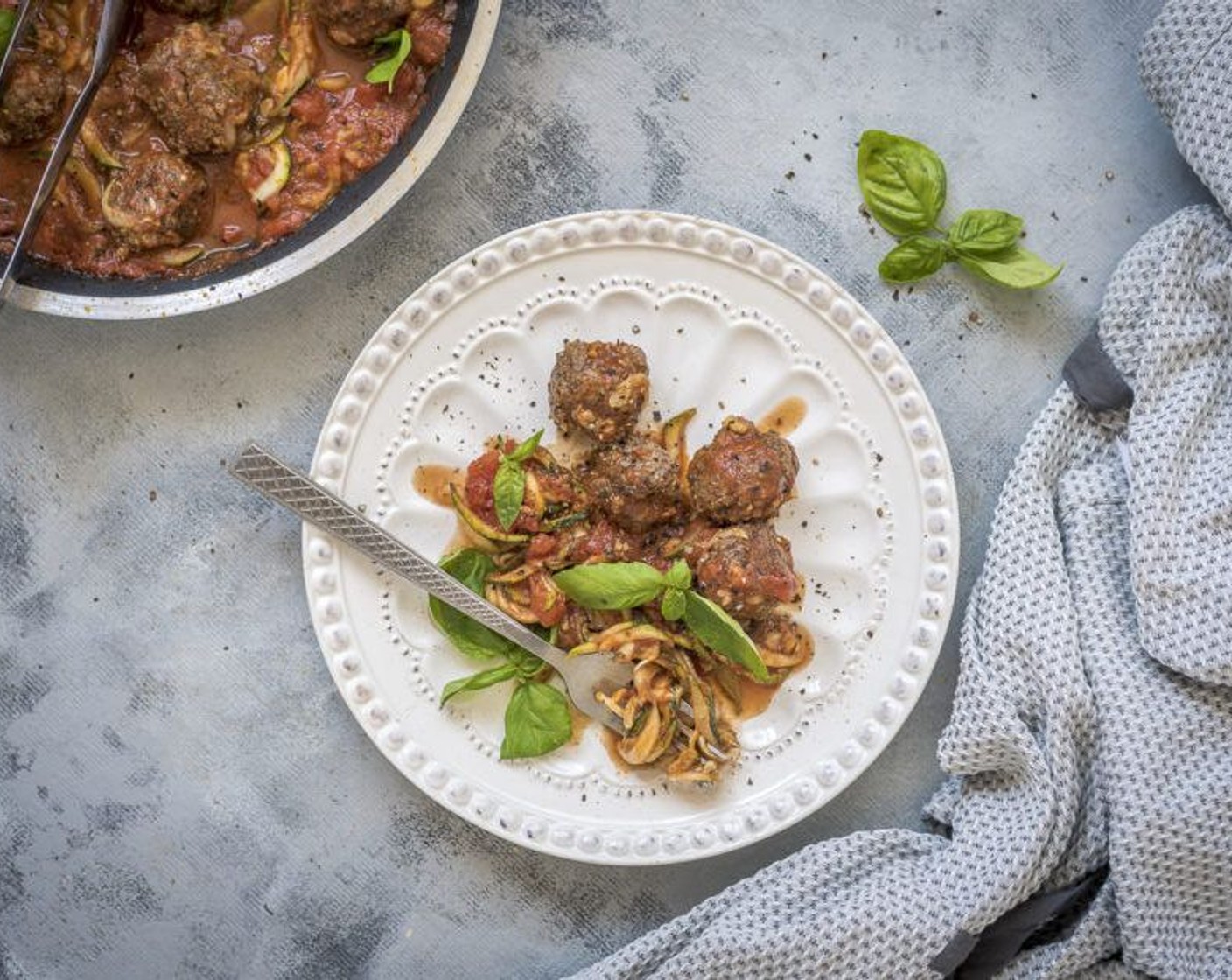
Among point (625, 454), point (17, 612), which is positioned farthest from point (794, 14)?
point (17, 612)

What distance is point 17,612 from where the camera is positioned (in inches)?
133

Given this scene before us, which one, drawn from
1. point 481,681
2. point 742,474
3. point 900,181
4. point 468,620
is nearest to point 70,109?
point 468,620

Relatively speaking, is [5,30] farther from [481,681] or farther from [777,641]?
[777,641]

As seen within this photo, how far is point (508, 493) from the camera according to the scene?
3.10 meters

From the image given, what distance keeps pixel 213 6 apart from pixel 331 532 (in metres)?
1.42

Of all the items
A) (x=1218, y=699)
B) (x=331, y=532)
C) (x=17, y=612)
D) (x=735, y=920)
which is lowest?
(x=17, y=612)

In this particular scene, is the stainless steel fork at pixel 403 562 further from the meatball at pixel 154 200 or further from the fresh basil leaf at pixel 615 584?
the meatball at pixel 154 200

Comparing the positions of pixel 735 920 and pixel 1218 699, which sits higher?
pixel 1218 699

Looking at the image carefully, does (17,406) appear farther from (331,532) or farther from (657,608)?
(657,608)

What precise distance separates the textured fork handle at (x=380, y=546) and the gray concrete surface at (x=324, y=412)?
0.33 metres

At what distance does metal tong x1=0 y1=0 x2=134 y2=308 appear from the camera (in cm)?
289

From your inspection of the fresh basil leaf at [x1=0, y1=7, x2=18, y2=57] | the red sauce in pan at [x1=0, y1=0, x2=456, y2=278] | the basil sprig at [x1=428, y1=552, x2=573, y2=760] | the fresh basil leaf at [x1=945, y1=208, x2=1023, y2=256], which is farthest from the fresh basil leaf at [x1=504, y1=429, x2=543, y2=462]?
the fresh basil leaf at [x1=0, y1=7, x2=18, y2=57]

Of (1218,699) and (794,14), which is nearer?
(1218,699)

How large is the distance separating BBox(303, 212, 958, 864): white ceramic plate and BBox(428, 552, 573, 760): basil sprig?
0.11m
